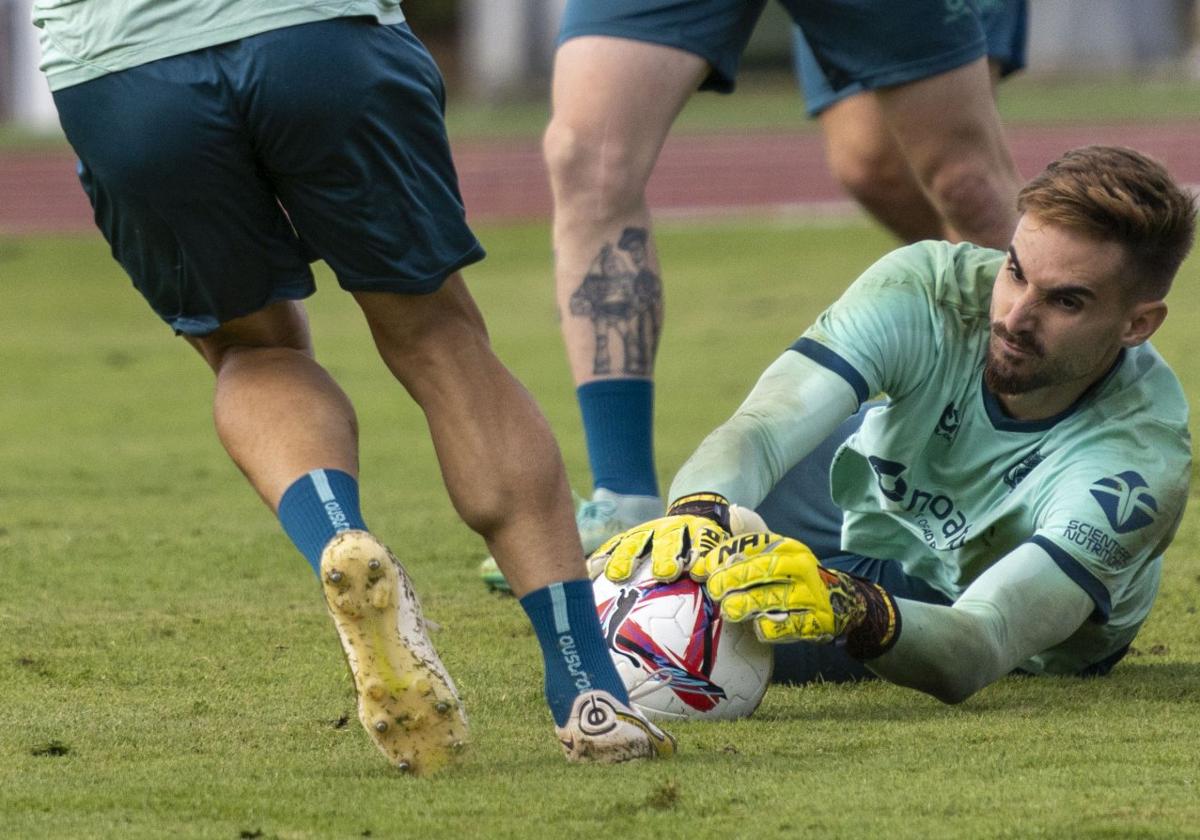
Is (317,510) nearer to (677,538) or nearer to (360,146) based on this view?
(360,146)

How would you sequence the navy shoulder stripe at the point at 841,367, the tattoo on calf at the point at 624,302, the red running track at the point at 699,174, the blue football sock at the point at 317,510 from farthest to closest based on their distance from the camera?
the red running track at the point at 699,174, the tattoo on calf at the point at 624,302, the navy shoulder stripe at the point at 841,367, the blue football sock at the point at 317,510

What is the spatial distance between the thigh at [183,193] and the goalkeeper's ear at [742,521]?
32.5 inches

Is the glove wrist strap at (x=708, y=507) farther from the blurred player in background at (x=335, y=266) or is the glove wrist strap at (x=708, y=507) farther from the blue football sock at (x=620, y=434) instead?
the blue football sock at (x=620, y=434)

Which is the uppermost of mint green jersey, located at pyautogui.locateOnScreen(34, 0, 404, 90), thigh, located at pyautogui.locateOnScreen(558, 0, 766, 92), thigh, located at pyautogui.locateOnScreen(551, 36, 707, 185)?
mint green jersey, located at pyautogui.locateOnScreen(34, 0, 404, 90)

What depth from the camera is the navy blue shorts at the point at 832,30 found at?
499cm

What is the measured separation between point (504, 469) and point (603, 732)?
0.43 metres

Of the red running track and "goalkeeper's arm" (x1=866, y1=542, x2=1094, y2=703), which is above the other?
"goalkeeper's arm" (x1=866, y1=542, x2=1094, y2=703)

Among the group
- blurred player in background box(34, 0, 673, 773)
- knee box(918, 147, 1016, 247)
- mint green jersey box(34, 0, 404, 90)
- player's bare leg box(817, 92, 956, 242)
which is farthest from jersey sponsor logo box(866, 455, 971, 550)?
player's bare leg box(817, 92, 956, 242)

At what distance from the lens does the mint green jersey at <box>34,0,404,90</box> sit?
2.92 meters

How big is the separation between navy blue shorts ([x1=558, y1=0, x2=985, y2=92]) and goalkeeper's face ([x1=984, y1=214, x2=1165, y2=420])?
1535 mm

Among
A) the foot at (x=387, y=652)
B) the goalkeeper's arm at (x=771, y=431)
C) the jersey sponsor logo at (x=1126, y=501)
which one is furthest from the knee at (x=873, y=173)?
the foot at (x=387, y=652)

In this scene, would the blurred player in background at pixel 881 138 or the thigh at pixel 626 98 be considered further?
the blurred player in background at pixel 881 138

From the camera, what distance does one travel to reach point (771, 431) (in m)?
3.72

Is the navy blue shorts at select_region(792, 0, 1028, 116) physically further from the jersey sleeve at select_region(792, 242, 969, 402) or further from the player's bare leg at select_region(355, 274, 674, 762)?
the player's bare leg at select_region(355, 274, 674, 762)
